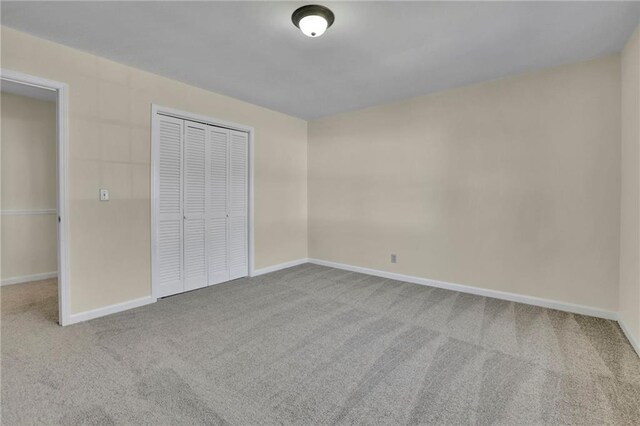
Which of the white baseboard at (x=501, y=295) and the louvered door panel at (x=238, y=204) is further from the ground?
the louvered door panel at (x=238, y=204)

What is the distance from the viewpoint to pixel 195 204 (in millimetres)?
3713

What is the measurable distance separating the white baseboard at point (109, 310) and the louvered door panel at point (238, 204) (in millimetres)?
1163

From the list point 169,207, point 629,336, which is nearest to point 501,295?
point 629,336

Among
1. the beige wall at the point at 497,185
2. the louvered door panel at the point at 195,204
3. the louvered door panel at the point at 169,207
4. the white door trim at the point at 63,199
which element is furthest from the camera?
the louvered door panel at the point at 195,204

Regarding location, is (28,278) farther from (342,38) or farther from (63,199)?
(342,38)

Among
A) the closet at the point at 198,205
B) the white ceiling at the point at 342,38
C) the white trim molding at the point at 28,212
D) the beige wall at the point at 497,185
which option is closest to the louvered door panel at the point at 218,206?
the closet at the point at 198,205

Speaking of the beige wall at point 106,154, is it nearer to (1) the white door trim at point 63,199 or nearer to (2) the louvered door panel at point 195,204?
(1) the white door trim at point 63,199

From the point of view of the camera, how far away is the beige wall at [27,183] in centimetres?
395

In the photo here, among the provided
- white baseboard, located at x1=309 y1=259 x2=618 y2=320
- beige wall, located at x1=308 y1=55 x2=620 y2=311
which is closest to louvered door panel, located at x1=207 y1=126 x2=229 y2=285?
beige wall, located at x1=308 y1=55 x2=620 y2=311

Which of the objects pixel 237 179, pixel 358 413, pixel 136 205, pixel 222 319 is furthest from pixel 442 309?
pixel 136 205

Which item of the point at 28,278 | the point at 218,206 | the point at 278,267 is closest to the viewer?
the point at 218,206

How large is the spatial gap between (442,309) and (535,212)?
145 cm

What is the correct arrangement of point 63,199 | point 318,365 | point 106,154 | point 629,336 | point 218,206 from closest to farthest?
point 318,365, point 629,336, point 63,199, point 106,154, point 218,206

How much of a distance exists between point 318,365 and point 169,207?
2556 mm
